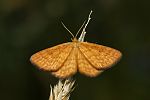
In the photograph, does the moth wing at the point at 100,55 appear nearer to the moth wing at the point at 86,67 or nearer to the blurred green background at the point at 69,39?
the moth wing at the point at 86,67

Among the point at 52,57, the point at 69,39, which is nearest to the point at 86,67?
the point at 52,57

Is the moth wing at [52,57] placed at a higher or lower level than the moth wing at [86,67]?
higher

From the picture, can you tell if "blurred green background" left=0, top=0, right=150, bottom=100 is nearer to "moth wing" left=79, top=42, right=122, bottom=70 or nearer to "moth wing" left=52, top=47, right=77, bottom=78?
"moth wing" left=79, top=42, right=122, bottom=70

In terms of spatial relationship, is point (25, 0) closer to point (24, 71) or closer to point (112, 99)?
point (24, 71)

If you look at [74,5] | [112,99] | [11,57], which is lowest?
[112,99]

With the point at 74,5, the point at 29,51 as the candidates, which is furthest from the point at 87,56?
the point at 74,5

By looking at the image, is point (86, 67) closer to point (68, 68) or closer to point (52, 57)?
point (68, 68)

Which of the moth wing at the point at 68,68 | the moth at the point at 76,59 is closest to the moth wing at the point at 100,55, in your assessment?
the moth at the point at 76,59

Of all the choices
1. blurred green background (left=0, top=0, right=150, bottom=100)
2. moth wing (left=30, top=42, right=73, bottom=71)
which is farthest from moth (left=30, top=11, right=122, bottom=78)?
blurred green background (left=0, top=0, right=150, bottom=100)
